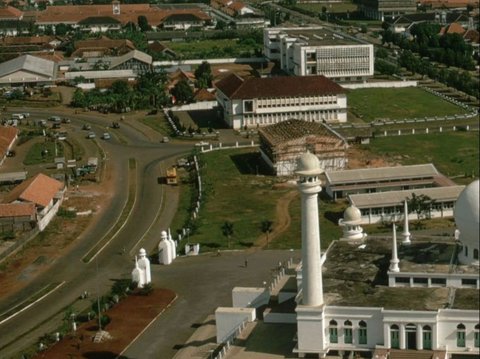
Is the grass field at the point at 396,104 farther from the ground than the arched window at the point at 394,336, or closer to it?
farther from the ground

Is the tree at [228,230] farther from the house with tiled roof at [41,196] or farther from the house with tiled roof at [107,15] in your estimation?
the house with tiled roof at [107,15]

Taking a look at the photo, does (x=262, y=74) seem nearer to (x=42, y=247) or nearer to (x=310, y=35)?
(x=310, y=35)

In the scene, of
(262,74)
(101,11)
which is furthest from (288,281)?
(101,11)

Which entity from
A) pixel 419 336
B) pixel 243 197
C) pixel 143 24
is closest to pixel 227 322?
pixel 419 336

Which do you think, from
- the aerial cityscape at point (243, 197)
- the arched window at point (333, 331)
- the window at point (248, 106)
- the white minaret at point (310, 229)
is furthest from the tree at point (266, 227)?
the window at point (248, 106)

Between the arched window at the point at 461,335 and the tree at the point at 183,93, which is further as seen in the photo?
the tree at the point at 183,93

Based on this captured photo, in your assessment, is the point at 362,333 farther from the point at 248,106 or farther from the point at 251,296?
the point at 248,106

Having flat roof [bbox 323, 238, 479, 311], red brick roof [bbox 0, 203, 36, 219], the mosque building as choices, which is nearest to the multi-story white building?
red brick roof [bbox 0, 203, 36, 219]
